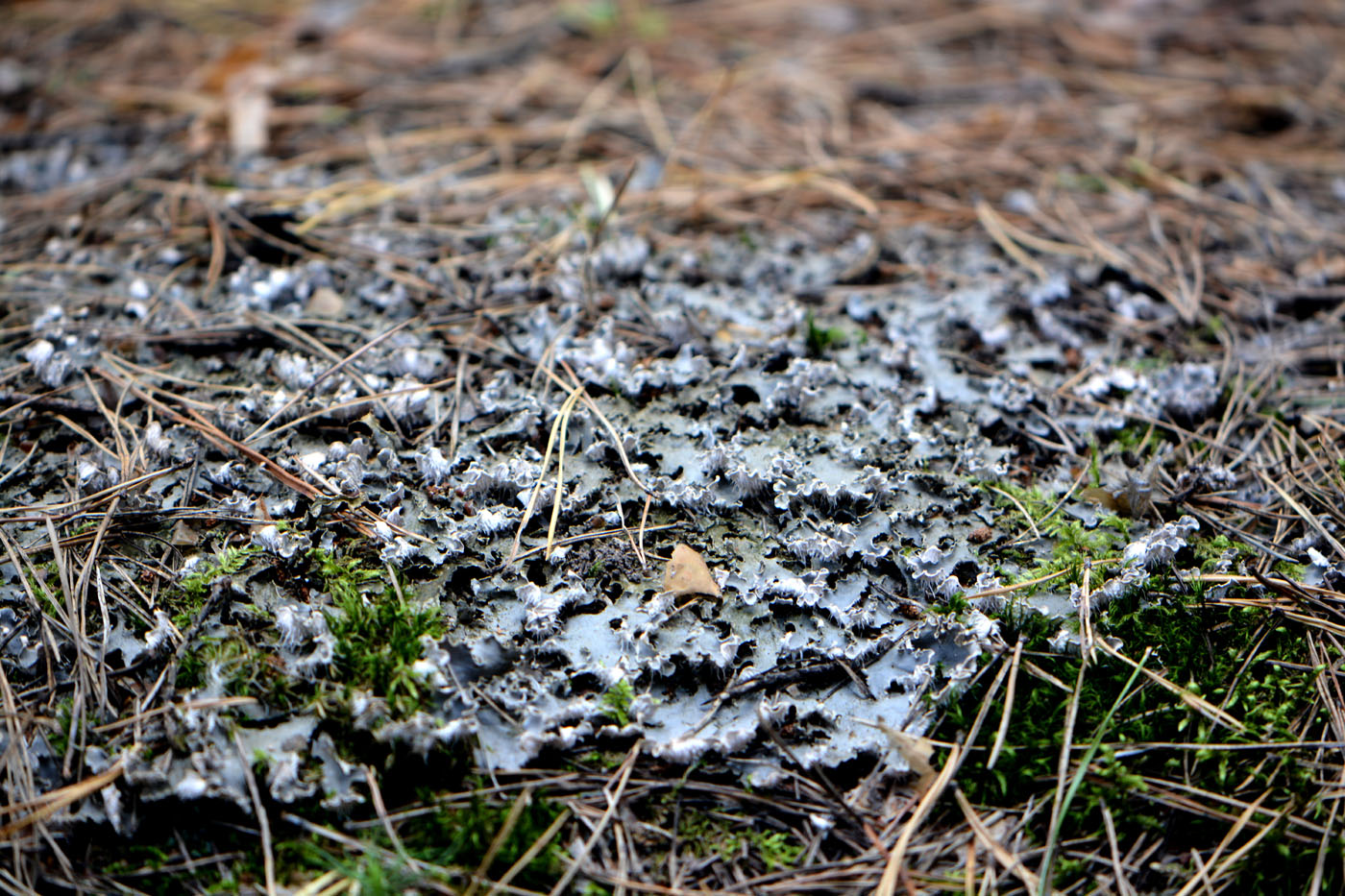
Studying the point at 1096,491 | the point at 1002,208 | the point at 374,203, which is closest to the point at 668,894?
the point at 1096,491

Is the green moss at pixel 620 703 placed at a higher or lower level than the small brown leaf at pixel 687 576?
lower

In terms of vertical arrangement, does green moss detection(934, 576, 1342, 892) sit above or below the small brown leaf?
below

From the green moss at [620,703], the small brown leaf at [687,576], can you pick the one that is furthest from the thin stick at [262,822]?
the small brown leaf at [687,576]

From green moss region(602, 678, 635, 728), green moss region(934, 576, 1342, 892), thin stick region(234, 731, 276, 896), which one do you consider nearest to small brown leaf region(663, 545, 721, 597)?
green moss region(602, 678, 635, 728)

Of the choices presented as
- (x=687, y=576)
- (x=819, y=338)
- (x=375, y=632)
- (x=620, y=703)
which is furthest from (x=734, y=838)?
(x=819, y=338)

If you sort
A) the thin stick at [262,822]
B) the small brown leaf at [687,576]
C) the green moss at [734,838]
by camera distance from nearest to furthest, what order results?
the thin stick at [262,822]
the green moss at [734,838]
the small brown leaf at [687,576]

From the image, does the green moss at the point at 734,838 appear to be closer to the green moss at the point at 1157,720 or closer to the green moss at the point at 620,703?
the green moss at the point at 620,703

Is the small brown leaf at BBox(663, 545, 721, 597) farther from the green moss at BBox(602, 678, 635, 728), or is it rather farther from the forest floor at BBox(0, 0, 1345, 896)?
the green moss at BBox(602, 678, 635, 728)

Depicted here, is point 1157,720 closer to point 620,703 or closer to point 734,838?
point 734,838
